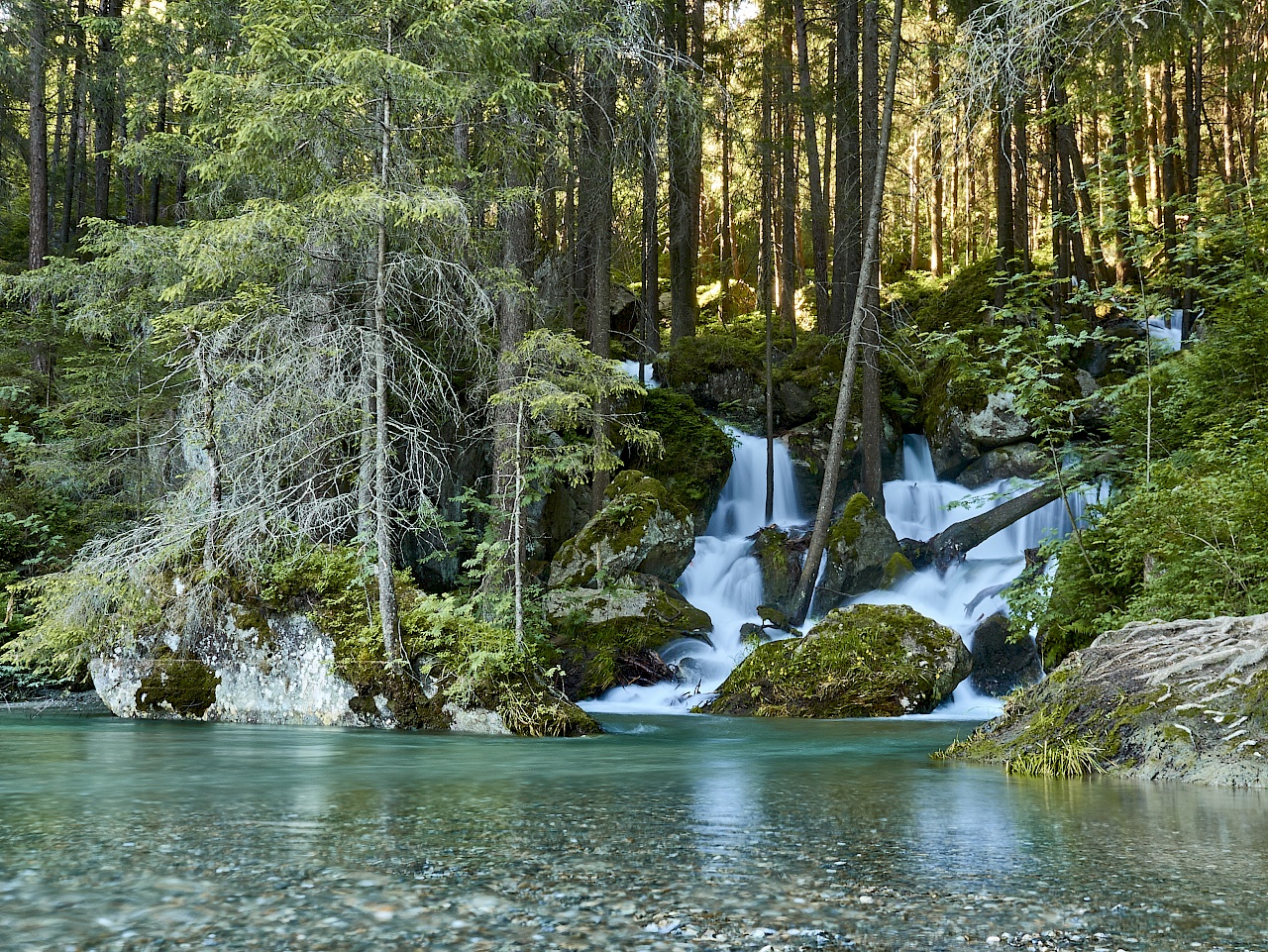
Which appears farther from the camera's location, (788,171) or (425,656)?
(788,171)

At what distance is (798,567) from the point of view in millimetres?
16875

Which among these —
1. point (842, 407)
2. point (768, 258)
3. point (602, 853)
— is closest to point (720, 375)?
point (768, 258)

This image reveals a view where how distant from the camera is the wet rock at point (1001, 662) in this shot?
13.5m

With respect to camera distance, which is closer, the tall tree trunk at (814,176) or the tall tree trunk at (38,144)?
the tall tree trunk at (38,144)

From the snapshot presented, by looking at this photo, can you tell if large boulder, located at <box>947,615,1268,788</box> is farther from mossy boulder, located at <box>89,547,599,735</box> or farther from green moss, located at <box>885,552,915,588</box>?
green moss, located at <box>885,552,915,588</box>

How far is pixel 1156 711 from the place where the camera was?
6.65 meters

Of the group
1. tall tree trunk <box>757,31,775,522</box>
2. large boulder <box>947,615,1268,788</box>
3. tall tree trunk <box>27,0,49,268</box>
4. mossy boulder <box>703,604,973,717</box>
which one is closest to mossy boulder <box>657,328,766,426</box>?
tall tree trunk <box>757,31,775,522</box>

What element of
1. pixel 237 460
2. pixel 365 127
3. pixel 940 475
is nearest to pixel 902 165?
pixel 940 475

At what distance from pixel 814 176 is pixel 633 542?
11692mm

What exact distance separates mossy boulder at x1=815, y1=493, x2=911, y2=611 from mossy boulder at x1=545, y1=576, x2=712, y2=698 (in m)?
2.30

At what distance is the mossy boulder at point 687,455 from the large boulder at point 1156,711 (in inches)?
437

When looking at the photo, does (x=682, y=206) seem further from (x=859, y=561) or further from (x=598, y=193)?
(x=859, y=561)

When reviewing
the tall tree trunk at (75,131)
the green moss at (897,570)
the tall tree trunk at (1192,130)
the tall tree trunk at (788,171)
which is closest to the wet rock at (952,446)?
the green moss at (897,570)

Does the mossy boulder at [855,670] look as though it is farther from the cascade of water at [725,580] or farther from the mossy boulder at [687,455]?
the mossy boulder at [687,455]
